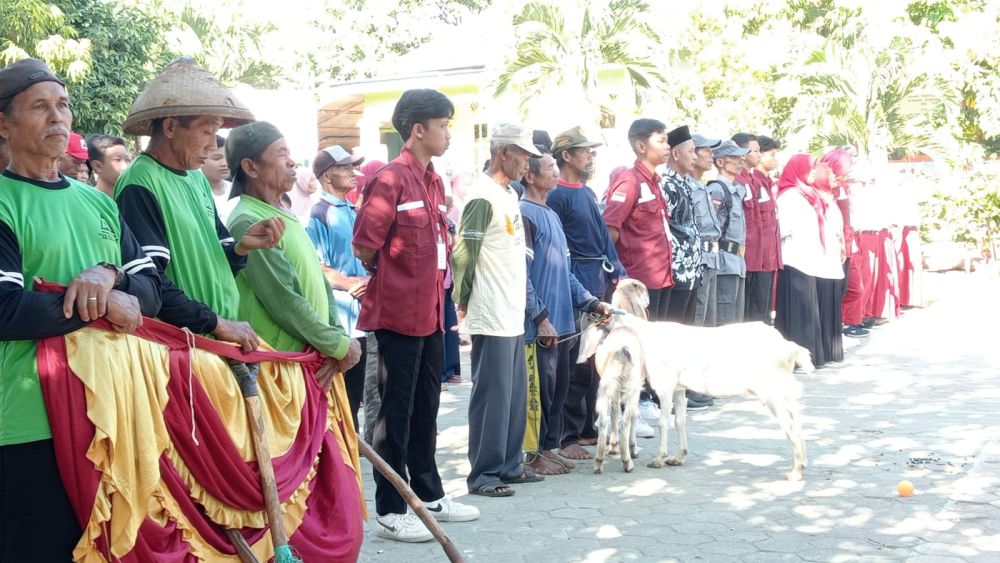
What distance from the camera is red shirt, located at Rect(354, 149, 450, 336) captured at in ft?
18.5

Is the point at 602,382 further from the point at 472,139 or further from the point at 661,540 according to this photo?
the point at 472,139

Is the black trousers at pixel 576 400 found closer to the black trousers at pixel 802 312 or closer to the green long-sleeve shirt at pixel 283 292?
the green long-sleeve shirt at pixel 283 292

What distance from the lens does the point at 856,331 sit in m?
14.4

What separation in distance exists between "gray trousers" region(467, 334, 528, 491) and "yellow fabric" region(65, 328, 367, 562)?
2.40 meters

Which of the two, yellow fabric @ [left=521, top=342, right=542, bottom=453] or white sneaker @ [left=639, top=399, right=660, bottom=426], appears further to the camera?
white sneaker @ [left=639, top=399, right=660, bottom=426]

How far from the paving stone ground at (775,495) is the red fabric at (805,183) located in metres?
2.03

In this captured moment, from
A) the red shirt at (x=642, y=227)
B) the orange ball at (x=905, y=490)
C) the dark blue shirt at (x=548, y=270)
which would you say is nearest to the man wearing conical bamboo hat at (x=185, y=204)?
the dark blue shirt at (x=548, y=270)

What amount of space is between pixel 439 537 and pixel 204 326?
1.47 m

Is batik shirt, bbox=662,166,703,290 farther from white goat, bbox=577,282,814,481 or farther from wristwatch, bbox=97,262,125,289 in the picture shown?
wristwatch, bbox=97,262,125,289

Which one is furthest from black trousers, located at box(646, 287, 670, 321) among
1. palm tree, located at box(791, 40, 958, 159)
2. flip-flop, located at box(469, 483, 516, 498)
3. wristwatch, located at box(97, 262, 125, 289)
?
palm tree, located at box(791, 40, 958, 159)

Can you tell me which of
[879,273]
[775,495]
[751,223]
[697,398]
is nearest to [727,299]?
[697,398]

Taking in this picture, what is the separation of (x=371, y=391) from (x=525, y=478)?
52.0 inches

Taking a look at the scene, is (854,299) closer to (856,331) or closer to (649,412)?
(856,331)

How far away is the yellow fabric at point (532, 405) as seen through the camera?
23.0ft
